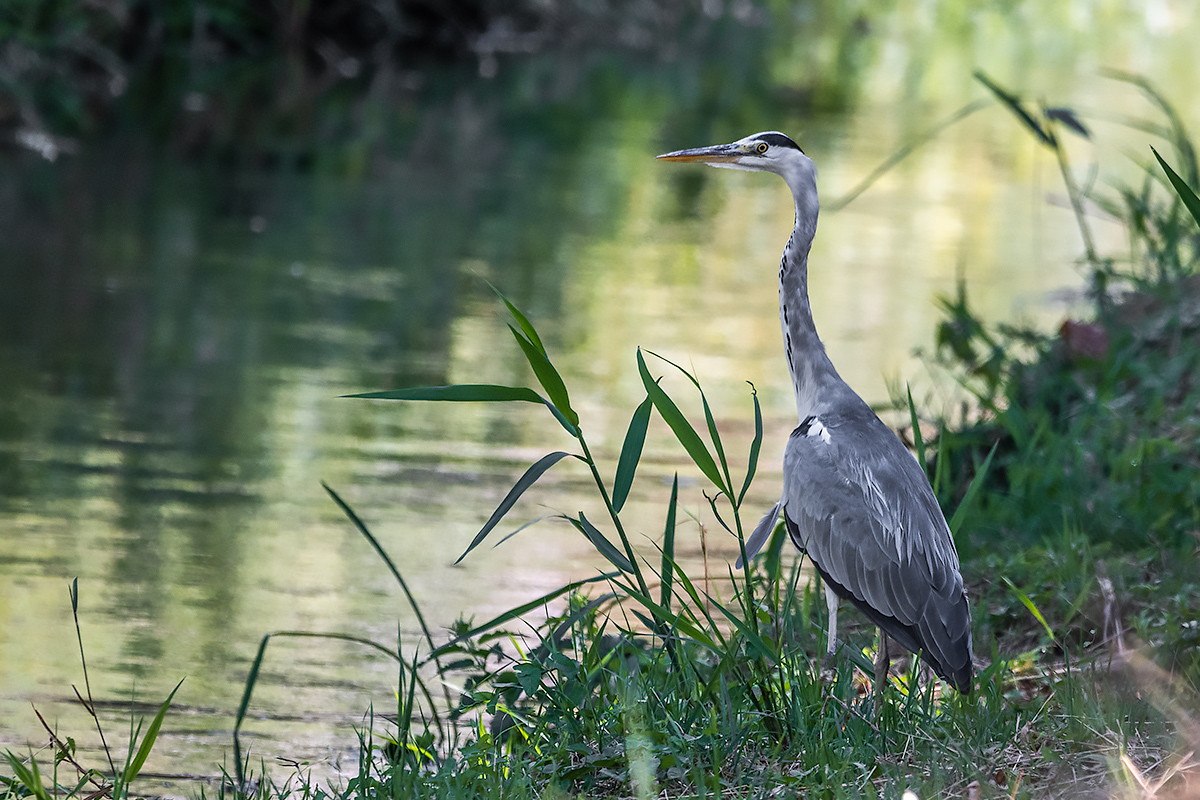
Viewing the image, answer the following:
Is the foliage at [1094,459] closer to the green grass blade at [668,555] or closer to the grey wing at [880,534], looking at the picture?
the grey wing at [880,534]

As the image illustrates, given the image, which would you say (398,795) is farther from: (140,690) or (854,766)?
(140,690)

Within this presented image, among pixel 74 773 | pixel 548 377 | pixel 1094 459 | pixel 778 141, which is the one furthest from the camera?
pixel 1094 459

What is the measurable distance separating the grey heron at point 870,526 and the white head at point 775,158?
39 mm

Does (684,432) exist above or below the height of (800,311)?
below

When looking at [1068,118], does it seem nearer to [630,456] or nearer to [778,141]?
[778,141]

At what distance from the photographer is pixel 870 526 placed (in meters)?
3.51

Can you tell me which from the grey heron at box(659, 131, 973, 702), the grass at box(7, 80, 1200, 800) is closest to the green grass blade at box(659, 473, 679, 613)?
the grass at box(7, 80, 1200, 800)

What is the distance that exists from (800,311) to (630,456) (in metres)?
0.73

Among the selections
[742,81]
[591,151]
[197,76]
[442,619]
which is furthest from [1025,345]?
[742,81]

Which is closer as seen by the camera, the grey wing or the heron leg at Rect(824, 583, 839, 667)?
the grey wing

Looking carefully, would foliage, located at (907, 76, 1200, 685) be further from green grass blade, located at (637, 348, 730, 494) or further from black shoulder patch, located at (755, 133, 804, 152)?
black shoulder patch, located at (755, 133, 804, 152)

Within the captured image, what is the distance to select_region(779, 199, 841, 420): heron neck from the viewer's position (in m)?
3.93

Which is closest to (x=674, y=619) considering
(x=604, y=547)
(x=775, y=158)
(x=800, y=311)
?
(x=604, y=547)

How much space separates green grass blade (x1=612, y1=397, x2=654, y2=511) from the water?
3.57 feet
